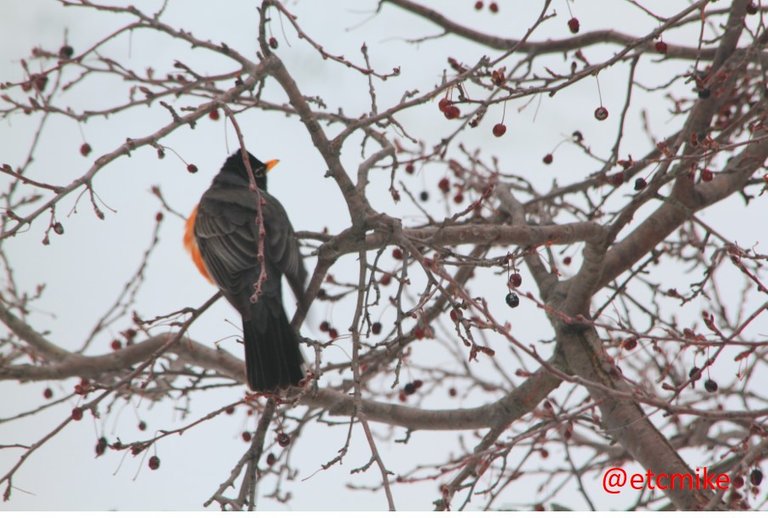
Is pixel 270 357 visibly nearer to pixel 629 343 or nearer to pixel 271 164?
pixel 629 343

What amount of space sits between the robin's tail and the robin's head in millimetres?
1590

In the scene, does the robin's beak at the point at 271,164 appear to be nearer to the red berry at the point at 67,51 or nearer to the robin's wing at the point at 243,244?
the robin's wing at the point at 243,244

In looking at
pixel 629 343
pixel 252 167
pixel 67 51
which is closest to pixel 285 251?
pixel 252 167

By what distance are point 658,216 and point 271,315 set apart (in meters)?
2.06

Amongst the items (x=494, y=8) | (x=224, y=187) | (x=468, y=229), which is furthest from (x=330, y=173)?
(x=494, y=8)

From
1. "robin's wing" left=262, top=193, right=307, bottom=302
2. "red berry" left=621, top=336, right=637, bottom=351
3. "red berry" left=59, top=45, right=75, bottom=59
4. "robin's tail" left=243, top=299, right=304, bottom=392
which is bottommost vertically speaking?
"red berry" left=621, top=336, right=637, bottom=351

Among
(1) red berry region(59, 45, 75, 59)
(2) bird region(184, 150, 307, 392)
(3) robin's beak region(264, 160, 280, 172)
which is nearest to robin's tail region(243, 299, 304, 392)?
(2) bird region(184, 150, 307, 392)

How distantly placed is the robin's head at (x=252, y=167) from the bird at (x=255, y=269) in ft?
1.51

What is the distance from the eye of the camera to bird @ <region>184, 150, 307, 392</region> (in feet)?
13.5

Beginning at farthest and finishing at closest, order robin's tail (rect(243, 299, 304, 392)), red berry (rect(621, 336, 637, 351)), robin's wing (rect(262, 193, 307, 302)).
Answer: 1. robin's wing (rect(262, 193, 307, 302))
2. robin's tail (rect(243, 299, 304, 392))
3. red berry (rect(621, 336, 637, 351))

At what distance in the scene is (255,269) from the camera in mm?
4430

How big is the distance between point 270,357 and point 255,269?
1.75 feet

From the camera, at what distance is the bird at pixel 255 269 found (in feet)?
13.5

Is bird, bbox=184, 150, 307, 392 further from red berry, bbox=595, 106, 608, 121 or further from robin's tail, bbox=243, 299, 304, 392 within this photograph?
red berry, bbox=595, 106, 608, 121
